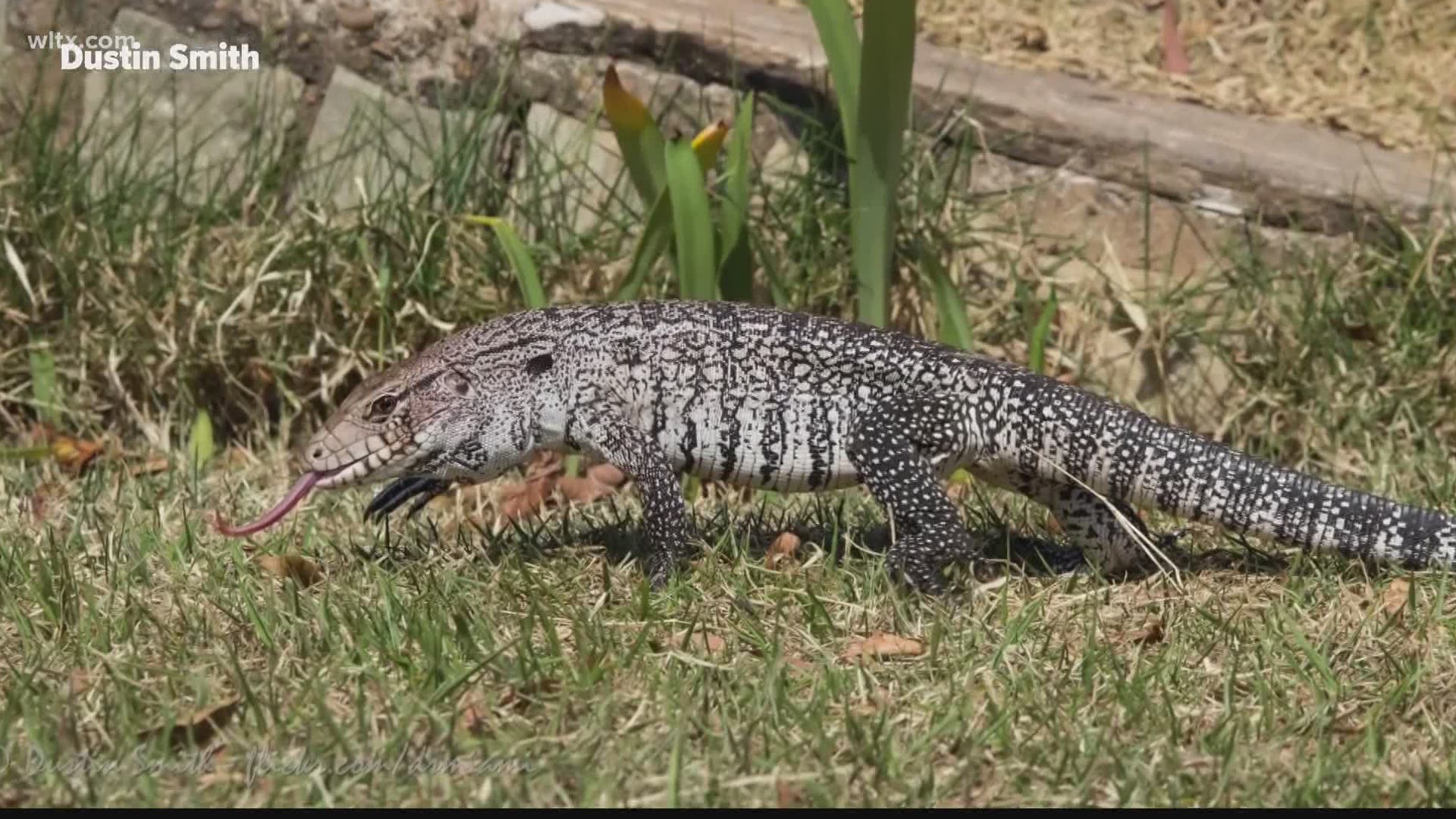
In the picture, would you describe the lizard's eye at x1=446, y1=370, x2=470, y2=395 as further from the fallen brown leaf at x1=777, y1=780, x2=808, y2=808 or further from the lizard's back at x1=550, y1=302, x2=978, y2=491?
the fallen brown leaf at x1=777, y1=780, x2=808, y2=808

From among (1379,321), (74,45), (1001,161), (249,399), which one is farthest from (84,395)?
(1379,321)

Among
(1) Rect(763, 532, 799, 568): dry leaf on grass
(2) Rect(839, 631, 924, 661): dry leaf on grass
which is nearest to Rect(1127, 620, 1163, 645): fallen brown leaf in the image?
(2) Rect(839, 631, 924, 661): dry leaf on grass

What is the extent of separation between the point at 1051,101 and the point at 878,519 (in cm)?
223

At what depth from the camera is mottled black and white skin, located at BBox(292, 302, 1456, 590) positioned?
4809mm

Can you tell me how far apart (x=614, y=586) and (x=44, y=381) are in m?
3.04

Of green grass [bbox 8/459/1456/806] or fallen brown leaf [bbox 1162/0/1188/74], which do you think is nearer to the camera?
green grass [bbox 8/459/1456/806]

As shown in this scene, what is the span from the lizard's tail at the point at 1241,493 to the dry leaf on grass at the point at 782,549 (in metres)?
0.70

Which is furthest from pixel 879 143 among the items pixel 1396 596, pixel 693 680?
pixel 693 680

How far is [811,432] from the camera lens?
4.90 metres

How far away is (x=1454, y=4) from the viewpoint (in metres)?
7.91

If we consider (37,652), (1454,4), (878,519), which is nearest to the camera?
(37,652)

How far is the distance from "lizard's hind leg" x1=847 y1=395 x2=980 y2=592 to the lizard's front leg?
48 centimetres

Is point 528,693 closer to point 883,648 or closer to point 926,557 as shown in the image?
point 883,648

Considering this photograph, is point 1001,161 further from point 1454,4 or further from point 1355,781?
point 1355,781
